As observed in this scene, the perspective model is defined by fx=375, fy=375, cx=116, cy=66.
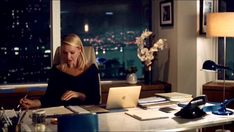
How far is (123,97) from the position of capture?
9.04 feet

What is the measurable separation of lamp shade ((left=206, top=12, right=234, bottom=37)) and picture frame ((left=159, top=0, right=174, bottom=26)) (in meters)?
0.58

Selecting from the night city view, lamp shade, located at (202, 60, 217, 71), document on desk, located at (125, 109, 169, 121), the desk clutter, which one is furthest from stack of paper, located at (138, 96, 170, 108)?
the night city view

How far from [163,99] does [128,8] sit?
2039 mm

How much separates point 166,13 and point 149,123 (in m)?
2.43

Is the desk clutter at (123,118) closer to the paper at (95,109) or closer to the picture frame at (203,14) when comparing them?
the paper at (95,109)

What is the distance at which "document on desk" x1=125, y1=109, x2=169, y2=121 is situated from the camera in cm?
248

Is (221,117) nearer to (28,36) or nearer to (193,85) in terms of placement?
(193,85)

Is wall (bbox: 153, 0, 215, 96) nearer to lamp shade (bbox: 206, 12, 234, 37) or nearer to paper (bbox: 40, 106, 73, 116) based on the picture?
lamp shade (bbox: 206, 12, 234, 37)

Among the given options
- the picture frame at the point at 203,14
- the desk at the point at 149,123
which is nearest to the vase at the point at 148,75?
the picture frame at the point at 203,14

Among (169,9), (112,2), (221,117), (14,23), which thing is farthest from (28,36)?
(221,117)

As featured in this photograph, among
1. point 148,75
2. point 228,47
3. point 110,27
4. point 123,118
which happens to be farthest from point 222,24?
point 123,118

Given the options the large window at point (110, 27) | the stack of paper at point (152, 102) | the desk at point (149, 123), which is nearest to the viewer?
the desk at point (149, 123)

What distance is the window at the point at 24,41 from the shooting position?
168 inches

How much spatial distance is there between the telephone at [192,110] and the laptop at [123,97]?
1.23 feet
